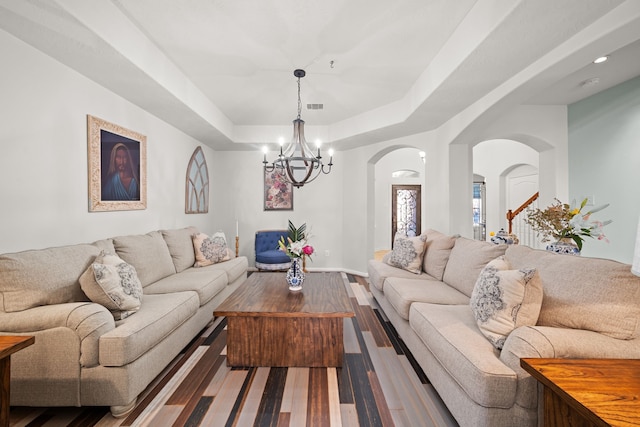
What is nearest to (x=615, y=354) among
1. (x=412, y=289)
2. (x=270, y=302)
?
(x=412, y=289)

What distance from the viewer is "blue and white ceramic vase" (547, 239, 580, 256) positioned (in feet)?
7.55

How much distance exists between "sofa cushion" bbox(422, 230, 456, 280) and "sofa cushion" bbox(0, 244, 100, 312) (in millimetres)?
3188

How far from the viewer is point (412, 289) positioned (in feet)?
8.88

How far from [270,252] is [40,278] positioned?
3443 millimetres

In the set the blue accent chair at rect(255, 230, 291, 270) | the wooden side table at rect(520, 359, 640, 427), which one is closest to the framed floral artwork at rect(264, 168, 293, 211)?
the blue accent chair at rect(255, 230, 291, 270)

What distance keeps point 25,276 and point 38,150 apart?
1014 millimetres

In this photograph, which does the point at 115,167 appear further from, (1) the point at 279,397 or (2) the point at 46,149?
(1) the point at 279,397

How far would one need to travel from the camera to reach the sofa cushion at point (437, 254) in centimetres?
318

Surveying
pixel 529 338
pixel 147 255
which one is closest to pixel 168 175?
pixel 147 255

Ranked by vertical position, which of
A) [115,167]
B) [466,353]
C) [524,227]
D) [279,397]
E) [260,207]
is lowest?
[279,397]

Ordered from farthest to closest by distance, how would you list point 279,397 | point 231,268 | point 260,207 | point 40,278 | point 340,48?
1. point 260,207
2. point 231,268
3. point 340,48
4. point 279,397
5. point 40,278

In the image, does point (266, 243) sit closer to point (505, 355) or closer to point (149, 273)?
point (149, 273)

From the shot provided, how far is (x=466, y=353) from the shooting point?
1564mm

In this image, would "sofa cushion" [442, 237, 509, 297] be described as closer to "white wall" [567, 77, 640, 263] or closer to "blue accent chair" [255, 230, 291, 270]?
"white wall" [567, 77, 640, 263]
